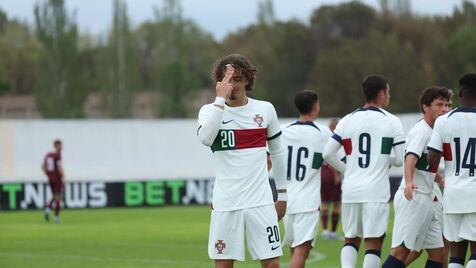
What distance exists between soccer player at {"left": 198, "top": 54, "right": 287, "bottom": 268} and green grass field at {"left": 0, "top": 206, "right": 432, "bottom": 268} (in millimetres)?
6617

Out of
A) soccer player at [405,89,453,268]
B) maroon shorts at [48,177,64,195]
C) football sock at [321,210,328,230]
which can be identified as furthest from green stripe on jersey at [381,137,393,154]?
maroon shorts at [48,177,64,195]

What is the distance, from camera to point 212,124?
9555 mm

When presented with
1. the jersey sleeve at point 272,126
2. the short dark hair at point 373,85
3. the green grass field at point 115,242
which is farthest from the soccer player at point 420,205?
the green grass field at point 115,242

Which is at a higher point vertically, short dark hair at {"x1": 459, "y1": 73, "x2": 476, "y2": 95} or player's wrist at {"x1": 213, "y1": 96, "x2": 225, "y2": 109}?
short dark hair at {"x1": 459, "y1": 73, "x2": 476, "y2": 95}

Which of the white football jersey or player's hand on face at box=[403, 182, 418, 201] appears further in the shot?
player's hand on face at box=[403, 182, 418, 201]

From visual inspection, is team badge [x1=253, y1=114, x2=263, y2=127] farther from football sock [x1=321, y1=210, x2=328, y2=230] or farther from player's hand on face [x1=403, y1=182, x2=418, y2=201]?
football sock [x1=321, y1=210, x2=328, y2=230]

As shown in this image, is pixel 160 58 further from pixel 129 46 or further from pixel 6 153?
pixel 6 153

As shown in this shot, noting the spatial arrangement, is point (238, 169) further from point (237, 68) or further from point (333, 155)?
point (333, 155)

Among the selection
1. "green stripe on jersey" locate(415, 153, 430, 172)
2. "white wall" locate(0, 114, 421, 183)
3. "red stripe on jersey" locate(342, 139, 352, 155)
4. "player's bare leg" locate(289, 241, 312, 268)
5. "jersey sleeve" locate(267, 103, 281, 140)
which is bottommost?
"white wall" locate(0, 114, 421, 183)

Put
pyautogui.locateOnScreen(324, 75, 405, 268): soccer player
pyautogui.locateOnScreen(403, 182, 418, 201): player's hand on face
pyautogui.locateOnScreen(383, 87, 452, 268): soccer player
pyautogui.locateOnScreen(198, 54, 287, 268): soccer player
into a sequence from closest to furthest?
pyautogui.locateOnScreen(198, 54, 287, 268): soccer player < pyautogui.locateOnScreen(403, 182, 418, 201): player's hand on face < pyautogui.locateOnScreen(383, 87, 452, 268): soccer player < pyautogui.locateOnScreen(324, 75, 405, 268): soccer player

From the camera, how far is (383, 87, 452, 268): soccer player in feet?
39.6

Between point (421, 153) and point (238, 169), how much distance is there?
9.70 feet

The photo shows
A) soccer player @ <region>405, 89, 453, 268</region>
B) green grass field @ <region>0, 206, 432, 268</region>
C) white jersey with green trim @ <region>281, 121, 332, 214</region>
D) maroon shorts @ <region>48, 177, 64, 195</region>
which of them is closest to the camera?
soccer player @ <region>405, 89, 453, 268</region>

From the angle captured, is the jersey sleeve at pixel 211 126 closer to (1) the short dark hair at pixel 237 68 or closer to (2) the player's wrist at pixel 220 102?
(2) the player's wrist at pixel 220 102
